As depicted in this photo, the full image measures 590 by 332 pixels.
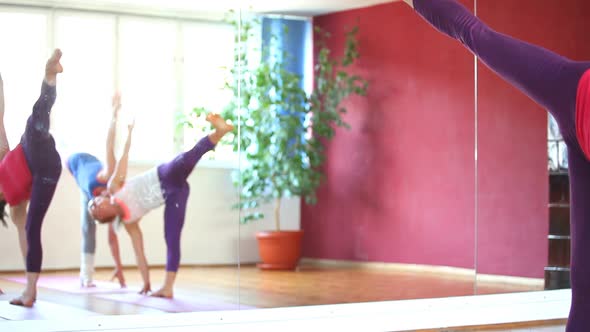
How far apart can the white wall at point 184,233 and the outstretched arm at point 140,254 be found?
0.02 metres

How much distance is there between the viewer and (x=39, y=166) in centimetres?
351

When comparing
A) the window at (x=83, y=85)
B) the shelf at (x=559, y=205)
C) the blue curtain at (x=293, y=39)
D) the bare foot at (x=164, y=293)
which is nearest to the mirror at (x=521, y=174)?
the shelf at (x=559, y=205)

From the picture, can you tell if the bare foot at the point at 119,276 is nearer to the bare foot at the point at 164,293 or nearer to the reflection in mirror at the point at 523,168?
the bare foot at the point at 164,293

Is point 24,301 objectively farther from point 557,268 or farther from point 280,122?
point 557,268

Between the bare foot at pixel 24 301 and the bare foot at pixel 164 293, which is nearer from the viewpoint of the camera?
the bare foot at pixel 24 301

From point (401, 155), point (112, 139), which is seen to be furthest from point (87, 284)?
point (401, 155)

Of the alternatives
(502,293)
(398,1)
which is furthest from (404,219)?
(398,1)

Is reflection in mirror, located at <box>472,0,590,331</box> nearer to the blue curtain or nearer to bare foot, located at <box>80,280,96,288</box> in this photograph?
the blue curtain

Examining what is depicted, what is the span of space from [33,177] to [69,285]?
1.44 ft

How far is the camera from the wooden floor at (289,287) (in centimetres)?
357

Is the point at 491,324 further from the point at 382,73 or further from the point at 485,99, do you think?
the point at 382,73

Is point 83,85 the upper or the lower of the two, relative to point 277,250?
upper

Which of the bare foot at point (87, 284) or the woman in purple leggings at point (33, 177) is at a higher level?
the woman in purple leggings at point (33, 177)

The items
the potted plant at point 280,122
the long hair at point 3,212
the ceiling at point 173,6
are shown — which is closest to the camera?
the long hair at point 3,212
